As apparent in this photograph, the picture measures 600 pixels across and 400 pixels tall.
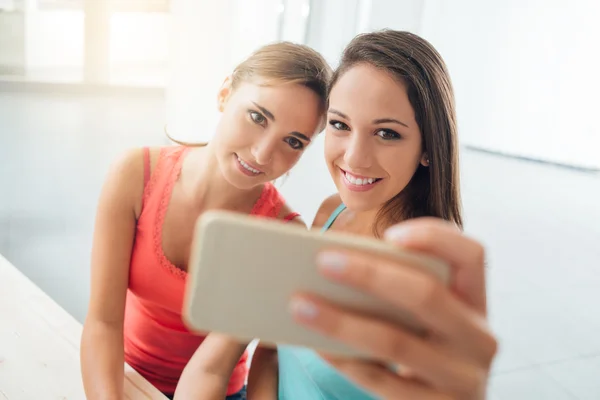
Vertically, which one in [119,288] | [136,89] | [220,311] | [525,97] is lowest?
[136,89]

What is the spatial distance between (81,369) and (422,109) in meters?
0.69

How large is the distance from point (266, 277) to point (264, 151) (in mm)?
579

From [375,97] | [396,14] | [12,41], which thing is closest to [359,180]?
[375,97]

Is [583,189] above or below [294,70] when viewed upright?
below

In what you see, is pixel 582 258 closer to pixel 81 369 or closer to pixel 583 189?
pixel 583 189

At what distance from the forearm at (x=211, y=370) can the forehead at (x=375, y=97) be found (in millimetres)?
431

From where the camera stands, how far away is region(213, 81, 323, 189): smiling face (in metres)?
0.94

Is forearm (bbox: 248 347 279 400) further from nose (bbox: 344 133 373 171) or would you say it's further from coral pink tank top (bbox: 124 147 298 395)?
nose (bbox: 344 133 373 171)

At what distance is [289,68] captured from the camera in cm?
96

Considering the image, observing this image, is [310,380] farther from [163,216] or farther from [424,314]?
[424,314]

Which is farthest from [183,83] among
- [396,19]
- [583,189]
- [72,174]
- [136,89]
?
[583,189]

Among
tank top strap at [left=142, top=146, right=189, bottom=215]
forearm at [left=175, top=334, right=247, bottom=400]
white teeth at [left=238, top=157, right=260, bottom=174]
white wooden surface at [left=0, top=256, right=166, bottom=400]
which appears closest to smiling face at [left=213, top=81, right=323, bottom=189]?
white teeth at [left=238, top=157, right=260, bottom=174]

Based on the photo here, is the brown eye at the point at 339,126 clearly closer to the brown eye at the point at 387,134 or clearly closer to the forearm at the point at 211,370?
the brown eye at the point at 387,134

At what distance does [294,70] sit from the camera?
959 millimetres
